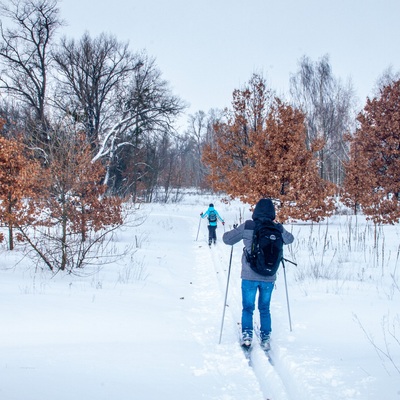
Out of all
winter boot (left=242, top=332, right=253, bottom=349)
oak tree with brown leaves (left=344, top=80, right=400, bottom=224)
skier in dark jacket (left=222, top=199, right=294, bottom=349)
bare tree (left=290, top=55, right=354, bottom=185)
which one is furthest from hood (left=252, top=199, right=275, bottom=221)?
bare tree (left=290, top=55, right=354, bottom=185)

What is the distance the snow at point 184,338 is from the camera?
123 inches

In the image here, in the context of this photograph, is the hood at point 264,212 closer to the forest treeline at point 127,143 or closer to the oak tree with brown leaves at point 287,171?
the forest treeline at point 127,143

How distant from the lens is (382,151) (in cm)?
1625

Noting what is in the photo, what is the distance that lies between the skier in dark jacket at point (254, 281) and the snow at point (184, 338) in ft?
0.80

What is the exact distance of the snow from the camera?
3.13 meters

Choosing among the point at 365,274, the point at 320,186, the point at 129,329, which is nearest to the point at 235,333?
the point at 129,329

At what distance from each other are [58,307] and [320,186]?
481 inches

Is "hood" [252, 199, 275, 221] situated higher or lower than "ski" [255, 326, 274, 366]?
higher

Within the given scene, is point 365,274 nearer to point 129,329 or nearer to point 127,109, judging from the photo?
point 129,329

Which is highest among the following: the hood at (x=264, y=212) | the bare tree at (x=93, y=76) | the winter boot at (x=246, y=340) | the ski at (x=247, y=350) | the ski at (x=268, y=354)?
the bare tree at (x=93, y=76)

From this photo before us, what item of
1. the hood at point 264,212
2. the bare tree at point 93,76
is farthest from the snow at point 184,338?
the bare tree at point 93,76

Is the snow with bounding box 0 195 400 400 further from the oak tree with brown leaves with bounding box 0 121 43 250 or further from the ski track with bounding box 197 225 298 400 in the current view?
the oak tree with brown leaves with bounding box 0 121 43 250

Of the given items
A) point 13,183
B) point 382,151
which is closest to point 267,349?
point 13,183

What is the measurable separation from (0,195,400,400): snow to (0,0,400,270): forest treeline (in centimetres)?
187
